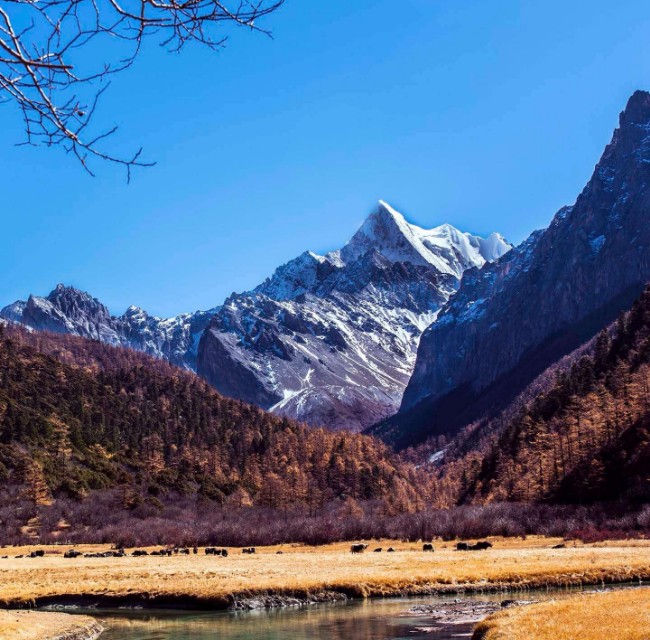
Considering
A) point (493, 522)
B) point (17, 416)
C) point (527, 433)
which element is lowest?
point (493, 522)

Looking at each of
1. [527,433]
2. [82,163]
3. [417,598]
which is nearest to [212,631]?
[417,598]

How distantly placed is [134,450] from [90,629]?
158 metres

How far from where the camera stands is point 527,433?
166625 millimetres

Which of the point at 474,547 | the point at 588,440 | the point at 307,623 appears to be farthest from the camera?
the point at 588,440

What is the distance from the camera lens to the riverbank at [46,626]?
38.8 m

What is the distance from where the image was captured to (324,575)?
6288 cm

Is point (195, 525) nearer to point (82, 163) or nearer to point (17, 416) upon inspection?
point (17, 416)

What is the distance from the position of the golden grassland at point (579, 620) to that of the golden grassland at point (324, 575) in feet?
66.8

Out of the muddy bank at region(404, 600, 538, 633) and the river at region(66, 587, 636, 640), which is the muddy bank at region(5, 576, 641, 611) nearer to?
the river at region(66, 587, 636, 640)

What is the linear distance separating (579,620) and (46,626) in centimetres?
2986

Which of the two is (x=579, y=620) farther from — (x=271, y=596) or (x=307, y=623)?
(x=271, y=596)

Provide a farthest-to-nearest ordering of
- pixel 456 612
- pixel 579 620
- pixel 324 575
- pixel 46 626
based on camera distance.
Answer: pixel 324 575 < pixel 456 612 < pixel 46 626 < pixel 579 620

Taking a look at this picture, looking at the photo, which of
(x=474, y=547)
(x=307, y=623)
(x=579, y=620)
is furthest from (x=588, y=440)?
(x=579, y=620)

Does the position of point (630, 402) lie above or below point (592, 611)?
above
